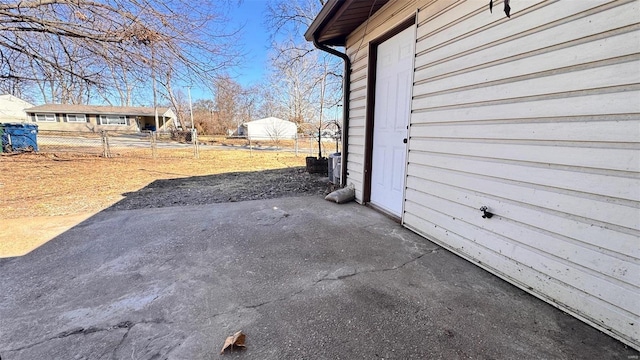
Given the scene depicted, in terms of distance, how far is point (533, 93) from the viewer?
5.59 feet

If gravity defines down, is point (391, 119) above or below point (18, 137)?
above

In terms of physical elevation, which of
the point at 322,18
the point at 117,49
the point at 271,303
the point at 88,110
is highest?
the point at 88,110

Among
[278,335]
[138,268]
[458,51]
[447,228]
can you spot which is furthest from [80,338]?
[458,51]

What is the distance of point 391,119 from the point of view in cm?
333

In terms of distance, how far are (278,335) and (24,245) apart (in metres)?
2.71

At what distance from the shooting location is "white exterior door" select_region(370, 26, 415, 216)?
305cm

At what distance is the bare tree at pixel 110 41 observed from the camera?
12.4 feet

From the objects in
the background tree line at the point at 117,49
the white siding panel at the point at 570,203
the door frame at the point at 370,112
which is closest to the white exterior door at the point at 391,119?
the door frame at the point at 370,112

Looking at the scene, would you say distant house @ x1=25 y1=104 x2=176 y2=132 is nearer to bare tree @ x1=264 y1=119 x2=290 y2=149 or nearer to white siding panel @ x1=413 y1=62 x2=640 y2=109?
bare tree @ x1=264 y1=119 x2=290 y2=149

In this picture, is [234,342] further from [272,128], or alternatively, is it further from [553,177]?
[272,128]

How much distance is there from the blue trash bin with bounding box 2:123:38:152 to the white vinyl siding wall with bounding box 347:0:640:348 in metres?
14.6

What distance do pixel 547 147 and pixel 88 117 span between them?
38000 millimetres

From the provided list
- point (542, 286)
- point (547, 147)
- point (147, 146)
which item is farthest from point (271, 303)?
point (147, 146)

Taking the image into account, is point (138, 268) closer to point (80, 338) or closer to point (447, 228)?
point (80, 338)
